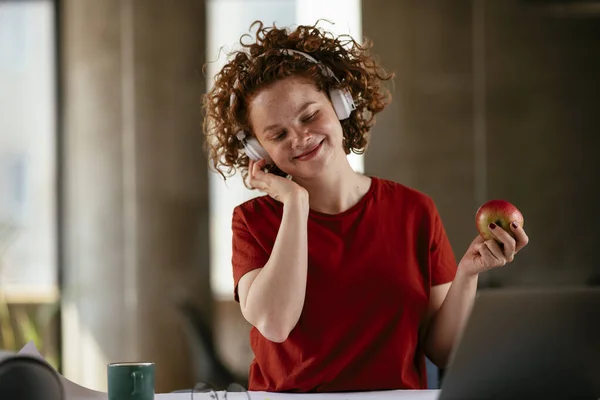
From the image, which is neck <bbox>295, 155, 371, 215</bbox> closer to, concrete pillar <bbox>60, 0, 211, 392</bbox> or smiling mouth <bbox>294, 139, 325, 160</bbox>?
smiling mouth <bbox>294, 139, 325, 160</bbox>

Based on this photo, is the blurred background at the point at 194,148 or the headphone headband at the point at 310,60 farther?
the blurred background at the point at 194,148

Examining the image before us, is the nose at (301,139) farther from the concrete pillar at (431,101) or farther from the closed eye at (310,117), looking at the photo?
the concrete pillar at (431,101)

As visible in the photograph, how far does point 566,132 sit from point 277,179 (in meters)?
4.08

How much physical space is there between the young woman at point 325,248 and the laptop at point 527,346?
43 cm

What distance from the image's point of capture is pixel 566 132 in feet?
17.5

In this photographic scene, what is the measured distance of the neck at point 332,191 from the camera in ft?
5.72

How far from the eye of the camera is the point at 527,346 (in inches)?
40.7

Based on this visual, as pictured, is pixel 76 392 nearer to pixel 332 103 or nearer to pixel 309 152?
pixel 309 152

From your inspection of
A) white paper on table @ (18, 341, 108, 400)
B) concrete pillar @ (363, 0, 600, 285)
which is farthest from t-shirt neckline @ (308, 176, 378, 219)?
concrete pillar @ (363, 0, 600, 285)

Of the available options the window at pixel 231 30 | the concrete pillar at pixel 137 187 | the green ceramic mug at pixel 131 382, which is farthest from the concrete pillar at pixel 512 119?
the green ceramic mug at pixel 131 382

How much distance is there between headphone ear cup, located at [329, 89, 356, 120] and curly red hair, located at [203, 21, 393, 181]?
15 millimetres

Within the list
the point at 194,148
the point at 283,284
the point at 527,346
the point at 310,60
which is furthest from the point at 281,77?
the point at 194,148

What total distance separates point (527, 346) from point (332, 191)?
0.78m

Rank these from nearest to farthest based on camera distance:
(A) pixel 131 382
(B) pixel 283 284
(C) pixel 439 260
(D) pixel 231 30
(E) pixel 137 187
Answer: (A) pixel 131 382 < (B) pixel 283 284 < (C) pixel 439 260 < (E) pixel 137 187 < (D) pixel 231 30
